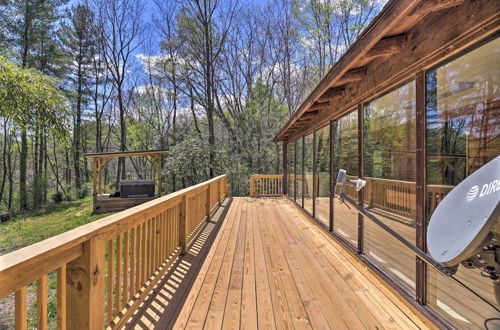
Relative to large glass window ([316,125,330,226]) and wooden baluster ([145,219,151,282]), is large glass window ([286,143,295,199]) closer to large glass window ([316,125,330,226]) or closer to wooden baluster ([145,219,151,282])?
large glass window ([316,125,330,226])

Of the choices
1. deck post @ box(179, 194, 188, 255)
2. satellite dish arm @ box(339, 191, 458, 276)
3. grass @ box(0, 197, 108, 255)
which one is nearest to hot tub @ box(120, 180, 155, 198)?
grass @ box(0, 197, 108, 255)

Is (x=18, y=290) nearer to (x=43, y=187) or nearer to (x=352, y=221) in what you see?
(x=352, y=221)

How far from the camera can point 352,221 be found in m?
3.35

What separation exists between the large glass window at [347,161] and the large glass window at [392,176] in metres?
0.31

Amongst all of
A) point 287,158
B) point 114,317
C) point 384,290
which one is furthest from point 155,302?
point 287,158

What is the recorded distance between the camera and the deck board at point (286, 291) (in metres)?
2.03

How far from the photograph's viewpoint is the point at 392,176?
2365 millimetres

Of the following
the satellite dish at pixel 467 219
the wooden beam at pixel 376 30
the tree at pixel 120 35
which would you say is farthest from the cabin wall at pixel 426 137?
the tree at pixel 120 35

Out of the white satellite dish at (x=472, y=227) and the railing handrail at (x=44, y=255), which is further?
the railing handrail at (x=44, y=255)

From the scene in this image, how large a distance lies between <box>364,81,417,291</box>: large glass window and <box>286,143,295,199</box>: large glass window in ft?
15.4

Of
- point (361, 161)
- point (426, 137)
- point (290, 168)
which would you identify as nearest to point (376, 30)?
point (426, 137)

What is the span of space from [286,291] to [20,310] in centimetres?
204

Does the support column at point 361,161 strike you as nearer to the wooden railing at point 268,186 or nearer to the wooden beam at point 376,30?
the wooden beam at point 376,30

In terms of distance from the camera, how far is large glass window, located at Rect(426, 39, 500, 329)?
144cm
